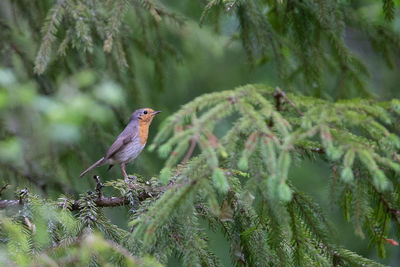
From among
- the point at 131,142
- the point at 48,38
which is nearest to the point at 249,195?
the point at 48,38

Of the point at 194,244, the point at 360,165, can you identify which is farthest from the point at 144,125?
the point at 360,165

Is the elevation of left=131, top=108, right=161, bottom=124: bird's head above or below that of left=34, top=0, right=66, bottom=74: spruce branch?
below

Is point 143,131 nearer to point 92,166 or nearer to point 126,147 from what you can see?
point 126,147

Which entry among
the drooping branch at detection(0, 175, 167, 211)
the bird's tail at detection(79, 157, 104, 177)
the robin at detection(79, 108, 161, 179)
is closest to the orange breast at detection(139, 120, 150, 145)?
the robin at detection(79, 108, 161, 179)

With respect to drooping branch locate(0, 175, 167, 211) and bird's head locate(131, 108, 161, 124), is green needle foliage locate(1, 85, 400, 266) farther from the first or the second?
bird's head locate(131, 108, 161, 124)

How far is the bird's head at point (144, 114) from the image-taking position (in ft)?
15.8

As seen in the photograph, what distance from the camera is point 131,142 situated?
4820 millimetres

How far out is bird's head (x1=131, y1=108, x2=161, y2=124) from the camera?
190 inches

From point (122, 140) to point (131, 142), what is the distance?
0.49 ft

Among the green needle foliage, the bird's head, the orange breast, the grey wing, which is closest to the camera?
the green needle foliage

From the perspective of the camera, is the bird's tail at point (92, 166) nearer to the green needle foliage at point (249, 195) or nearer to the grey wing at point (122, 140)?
the grey wing at point (122, 140)

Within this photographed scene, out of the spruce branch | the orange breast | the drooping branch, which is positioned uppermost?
the spruce branch

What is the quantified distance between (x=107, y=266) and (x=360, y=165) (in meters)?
1.05

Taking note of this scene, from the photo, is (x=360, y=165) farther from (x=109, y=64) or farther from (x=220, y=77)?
(x=220, y=77)
